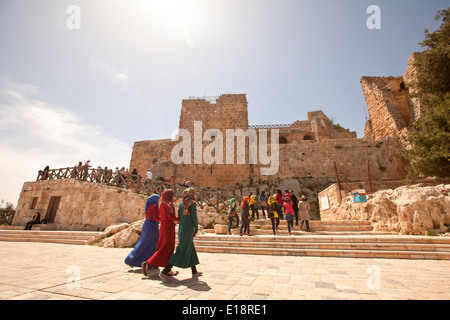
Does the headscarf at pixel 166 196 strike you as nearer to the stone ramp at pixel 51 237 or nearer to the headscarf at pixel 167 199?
the headscarf at pixel 167 199

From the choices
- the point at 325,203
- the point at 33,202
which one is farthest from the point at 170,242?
the point at 33,202

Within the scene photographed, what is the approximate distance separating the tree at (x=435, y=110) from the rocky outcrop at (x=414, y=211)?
3.77 metres

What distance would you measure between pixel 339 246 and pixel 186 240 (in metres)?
4.65

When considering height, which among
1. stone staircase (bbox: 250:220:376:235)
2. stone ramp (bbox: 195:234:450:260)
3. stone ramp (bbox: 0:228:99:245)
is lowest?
stone ramp (bbox: 0:228:99:245)

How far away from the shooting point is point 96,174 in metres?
12.3

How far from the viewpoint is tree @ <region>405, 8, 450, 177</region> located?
30.5 feet

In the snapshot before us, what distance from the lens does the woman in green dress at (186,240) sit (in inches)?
132

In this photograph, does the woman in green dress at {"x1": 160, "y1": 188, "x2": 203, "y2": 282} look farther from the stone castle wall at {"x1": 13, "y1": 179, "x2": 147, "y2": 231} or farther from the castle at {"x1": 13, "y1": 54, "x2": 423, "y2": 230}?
the castle at {"x1": 13, "y1": 54, "x2": 423, "y2": 230}

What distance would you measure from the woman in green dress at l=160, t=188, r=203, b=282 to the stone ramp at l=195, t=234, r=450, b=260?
9.93 ft

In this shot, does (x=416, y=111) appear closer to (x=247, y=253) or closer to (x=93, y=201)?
(x=247, y=253)

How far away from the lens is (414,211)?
21.1 feet

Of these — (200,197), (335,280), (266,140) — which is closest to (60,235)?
(200,197)

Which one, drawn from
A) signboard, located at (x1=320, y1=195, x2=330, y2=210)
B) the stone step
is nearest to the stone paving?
the stone step
